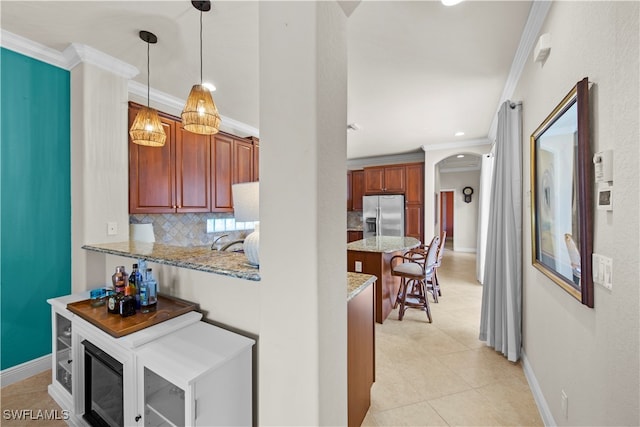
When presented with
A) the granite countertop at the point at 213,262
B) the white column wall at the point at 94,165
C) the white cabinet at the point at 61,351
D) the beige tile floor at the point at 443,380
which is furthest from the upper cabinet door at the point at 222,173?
the beige tile floor at the point at 443,380

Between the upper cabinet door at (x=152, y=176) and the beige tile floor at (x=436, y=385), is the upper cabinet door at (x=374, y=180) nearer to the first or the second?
the beige tile floor at (x=436, y=385)

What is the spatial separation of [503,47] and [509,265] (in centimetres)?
183

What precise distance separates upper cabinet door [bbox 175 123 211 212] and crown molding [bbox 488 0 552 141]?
313 cm

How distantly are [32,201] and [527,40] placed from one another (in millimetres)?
4068

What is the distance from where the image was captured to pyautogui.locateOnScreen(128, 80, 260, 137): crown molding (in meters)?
2.69

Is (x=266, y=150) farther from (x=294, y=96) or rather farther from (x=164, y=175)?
(x=164, y=175)

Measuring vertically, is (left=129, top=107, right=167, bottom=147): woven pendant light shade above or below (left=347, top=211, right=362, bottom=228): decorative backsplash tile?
above

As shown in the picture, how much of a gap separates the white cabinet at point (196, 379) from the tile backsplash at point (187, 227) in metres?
2.24

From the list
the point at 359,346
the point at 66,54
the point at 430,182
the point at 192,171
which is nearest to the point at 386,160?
the point at 430,182

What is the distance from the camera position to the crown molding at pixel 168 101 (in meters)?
2.69

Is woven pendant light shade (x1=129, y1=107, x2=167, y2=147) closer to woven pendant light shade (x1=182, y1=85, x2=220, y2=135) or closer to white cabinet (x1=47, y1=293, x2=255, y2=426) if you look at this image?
woven pendant light shade (x1=182, y1=85, x2=220, y2=135)

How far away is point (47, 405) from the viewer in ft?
5.80

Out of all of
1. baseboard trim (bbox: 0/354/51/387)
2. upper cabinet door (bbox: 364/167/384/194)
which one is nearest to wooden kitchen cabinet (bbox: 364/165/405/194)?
upper cabinet door (bbox: 364/167/384/194)

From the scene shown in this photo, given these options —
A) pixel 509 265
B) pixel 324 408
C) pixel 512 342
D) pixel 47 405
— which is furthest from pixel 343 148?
pixel 47 405
